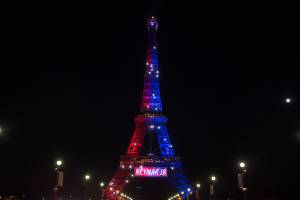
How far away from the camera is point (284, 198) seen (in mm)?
34656

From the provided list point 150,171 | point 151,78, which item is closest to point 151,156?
point 150,171

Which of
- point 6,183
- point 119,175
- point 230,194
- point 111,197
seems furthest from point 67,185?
point 230,194

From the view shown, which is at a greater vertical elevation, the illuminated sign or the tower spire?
the tower spire

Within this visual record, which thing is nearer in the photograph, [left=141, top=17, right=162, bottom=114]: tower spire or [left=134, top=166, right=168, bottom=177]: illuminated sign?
[left=134, top=166, right=168, bottom=177]: illuminated sign

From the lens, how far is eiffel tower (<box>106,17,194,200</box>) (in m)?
94.6

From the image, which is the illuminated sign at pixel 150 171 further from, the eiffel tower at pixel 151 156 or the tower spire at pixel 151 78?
the tower spire at pixel 151 78

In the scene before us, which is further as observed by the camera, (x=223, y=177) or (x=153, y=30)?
(x=153, y=30)

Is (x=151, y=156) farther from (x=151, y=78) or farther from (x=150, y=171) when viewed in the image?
(x=151, y=78)

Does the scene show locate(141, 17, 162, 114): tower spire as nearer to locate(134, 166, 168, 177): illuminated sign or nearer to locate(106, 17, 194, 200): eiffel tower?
locate(106, 17, 194, 200): eiffel tower

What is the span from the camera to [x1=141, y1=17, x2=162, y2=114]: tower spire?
3888 inches

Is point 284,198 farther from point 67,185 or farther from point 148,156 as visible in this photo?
point 148,156

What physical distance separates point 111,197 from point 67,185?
9093mm

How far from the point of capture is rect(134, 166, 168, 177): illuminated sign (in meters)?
94.9

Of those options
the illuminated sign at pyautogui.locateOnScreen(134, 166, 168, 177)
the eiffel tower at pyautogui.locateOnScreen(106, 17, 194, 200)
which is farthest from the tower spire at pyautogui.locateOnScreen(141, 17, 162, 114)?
the illuminated sign at pyautogui.locateOnScreen(134, 166, 168, 177)
